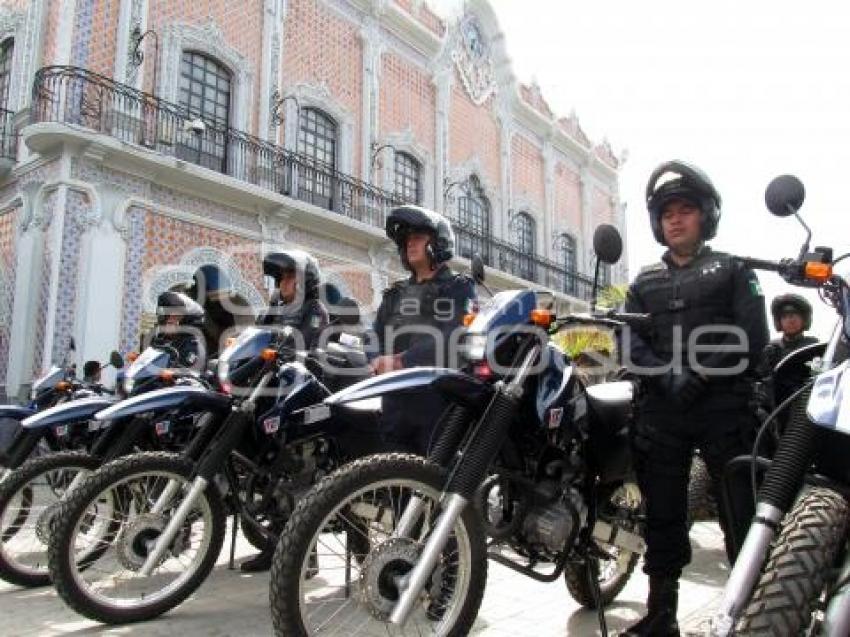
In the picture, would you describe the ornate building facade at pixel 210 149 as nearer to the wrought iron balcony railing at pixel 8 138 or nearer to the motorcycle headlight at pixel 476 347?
the wrought iron balcony railing at pixel 8 138

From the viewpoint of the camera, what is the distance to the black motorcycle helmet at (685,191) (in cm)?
321

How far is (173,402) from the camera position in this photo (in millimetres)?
3664

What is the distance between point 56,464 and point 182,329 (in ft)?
5.59

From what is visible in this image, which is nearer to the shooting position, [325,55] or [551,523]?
[551,523]

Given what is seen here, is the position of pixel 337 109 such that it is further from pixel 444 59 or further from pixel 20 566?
Answer: pixel 20 566

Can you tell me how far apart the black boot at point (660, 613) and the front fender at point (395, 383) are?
126 centimetres

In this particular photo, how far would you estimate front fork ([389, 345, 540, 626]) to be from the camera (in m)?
2.29

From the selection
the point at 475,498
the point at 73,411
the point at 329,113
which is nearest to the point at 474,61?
the point at 329,113

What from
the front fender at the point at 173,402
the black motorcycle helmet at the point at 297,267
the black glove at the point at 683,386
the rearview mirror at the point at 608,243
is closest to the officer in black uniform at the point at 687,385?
the black glove at the point at 683,386

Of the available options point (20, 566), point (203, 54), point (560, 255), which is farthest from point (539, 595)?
point (560, 255)

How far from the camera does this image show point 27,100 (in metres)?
12.7

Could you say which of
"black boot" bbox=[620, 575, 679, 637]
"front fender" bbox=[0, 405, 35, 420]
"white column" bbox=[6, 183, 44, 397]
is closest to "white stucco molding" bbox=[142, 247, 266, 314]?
"white column" bbox=[6, 183, 44, 397]

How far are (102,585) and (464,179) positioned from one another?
741 inches

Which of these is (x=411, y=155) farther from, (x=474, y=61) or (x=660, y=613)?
(x=660, y=613)
